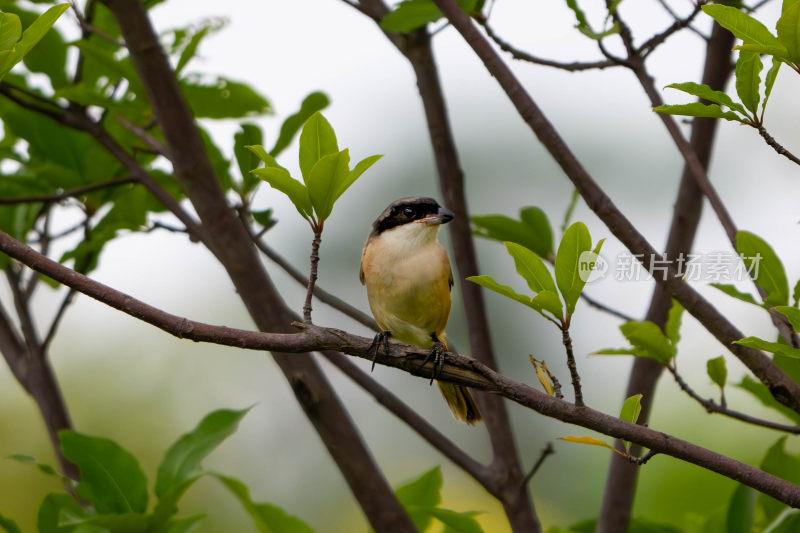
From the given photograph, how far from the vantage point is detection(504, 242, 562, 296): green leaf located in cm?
216

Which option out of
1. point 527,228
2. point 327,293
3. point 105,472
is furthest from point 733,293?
point 105,472

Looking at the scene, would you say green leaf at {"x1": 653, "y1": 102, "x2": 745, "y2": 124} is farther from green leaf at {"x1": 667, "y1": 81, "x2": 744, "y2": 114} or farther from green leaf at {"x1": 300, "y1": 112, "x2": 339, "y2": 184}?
green leaf at {"x1": 300, "y1": 112, "x2": 339, "y2": 184}

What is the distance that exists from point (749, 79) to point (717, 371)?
0.94 m

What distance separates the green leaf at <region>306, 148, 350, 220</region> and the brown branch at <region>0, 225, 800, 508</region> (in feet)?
0.91

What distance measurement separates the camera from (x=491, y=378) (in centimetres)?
219

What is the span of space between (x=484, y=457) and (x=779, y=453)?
17.6 feet

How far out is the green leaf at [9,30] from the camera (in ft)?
6.81

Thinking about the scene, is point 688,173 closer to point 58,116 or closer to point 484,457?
point 58,116

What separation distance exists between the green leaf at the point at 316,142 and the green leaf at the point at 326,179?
0.23 feet

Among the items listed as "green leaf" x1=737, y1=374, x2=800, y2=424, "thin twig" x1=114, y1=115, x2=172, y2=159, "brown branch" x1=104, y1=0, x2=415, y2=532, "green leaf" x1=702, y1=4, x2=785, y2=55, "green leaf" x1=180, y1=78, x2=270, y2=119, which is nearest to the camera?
"green leaf" x1=702, y1=4, x2=785, y2=55

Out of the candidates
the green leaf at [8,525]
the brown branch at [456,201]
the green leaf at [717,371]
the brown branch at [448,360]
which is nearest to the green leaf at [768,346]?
the brown branch at [448,360]

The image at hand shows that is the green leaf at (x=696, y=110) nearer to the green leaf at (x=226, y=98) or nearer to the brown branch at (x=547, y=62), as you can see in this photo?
the brown branch at (x=547, y=62)

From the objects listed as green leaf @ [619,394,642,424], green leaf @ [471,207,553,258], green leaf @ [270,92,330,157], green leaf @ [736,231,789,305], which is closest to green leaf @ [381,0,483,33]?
green leaf @ [270,92,330,157]

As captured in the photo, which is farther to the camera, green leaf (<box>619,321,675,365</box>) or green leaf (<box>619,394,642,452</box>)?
green leaf (<box>619,321,675,365</box>)
